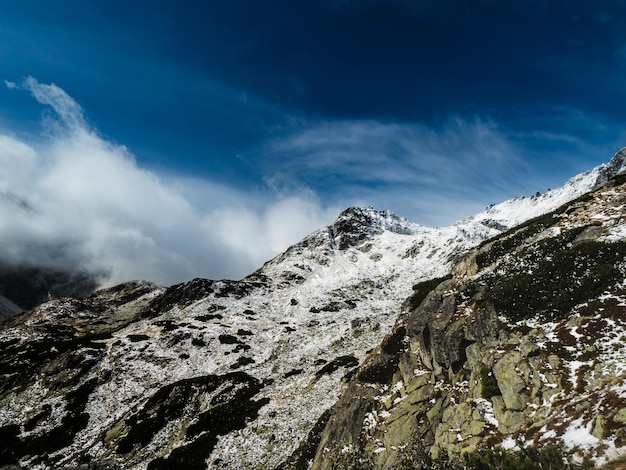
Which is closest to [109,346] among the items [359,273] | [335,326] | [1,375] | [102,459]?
[1,375]

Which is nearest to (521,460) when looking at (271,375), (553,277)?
(553,277)

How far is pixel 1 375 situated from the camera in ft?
233

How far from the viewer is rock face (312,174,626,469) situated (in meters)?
18.8

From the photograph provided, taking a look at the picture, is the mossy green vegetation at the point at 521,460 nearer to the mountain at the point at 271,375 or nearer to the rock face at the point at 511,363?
the rock face at the point at 511,363

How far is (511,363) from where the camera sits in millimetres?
24094

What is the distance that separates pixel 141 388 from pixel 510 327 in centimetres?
6674

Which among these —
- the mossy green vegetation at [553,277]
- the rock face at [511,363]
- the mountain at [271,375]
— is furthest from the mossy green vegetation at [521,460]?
the mossy green vegetation at [553,277]

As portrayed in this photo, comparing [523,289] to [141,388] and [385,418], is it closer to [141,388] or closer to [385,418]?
[385,418]

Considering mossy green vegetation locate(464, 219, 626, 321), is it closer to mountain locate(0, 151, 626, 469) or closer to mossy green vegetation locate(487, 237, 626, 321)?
mossy green vegetation locate(487, 237, 626, 321)

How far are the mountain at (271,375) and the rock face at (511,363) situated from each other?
20 cm

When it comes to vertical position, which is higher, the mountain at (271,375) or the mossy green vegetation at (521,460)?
the mountain at (271,375)

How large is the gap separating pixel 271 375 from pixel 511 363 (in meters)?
52.0

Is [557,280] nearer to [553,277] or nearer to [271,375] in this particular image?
[553,277]

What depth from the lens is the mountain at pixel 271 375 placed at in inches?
1157
